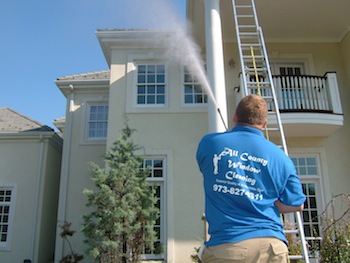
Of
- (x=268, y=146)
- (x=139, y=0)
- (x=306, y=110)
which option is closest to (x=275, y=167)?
(x=268, y=146)

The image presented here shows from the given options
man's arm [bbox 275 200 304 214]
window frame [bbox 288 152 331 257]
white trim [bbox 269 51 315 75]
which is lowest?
man's arm [bbox 275 200 304 214]

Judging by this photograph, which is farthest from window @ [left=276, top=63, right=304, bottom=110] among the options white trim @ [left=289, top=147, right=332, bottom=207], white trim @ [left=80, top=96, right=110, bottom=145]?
white trim @ [left=80, top=96, right=110, bottom=145]

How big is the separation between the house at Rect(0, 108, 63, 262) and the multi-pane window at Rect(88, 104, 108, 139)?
57.1 inches

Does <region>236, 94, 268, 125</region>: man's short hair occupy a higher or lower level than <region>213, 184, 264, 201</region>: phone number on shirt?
higher

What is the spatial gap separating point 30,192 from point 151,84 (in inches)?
223

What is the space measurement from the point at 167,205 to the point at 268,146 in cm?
719

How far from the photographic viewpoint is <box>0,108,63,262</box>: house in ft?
36.2

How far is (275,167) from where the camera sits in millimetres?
2010

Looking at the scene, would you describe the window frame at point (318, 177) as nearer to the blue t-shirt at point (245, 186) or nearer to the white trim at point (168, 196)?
the white trim at point (168, 196)

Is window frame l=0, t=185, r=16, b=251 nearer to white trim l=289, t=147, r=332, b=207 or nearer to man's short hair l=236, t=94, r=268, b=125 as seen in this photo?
white trim l=289, t=147, r=332, b=207

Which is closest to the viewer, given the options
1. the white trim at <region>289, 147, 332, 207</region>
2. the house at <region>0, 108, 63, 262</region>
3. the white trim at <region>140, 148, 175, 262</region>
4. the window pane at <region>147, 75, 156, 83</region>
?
the white trim at <region>140, 148, 175, 262</region>

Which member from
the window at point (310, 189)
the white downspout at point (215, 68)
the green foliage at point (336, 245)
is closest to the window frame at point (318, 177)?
the window at point (310, 189)

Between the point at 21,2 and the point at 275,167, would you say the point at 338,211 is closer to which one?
the point at 275,167

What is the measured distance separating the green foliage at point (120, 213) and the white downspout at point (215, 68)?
230 centimetres
